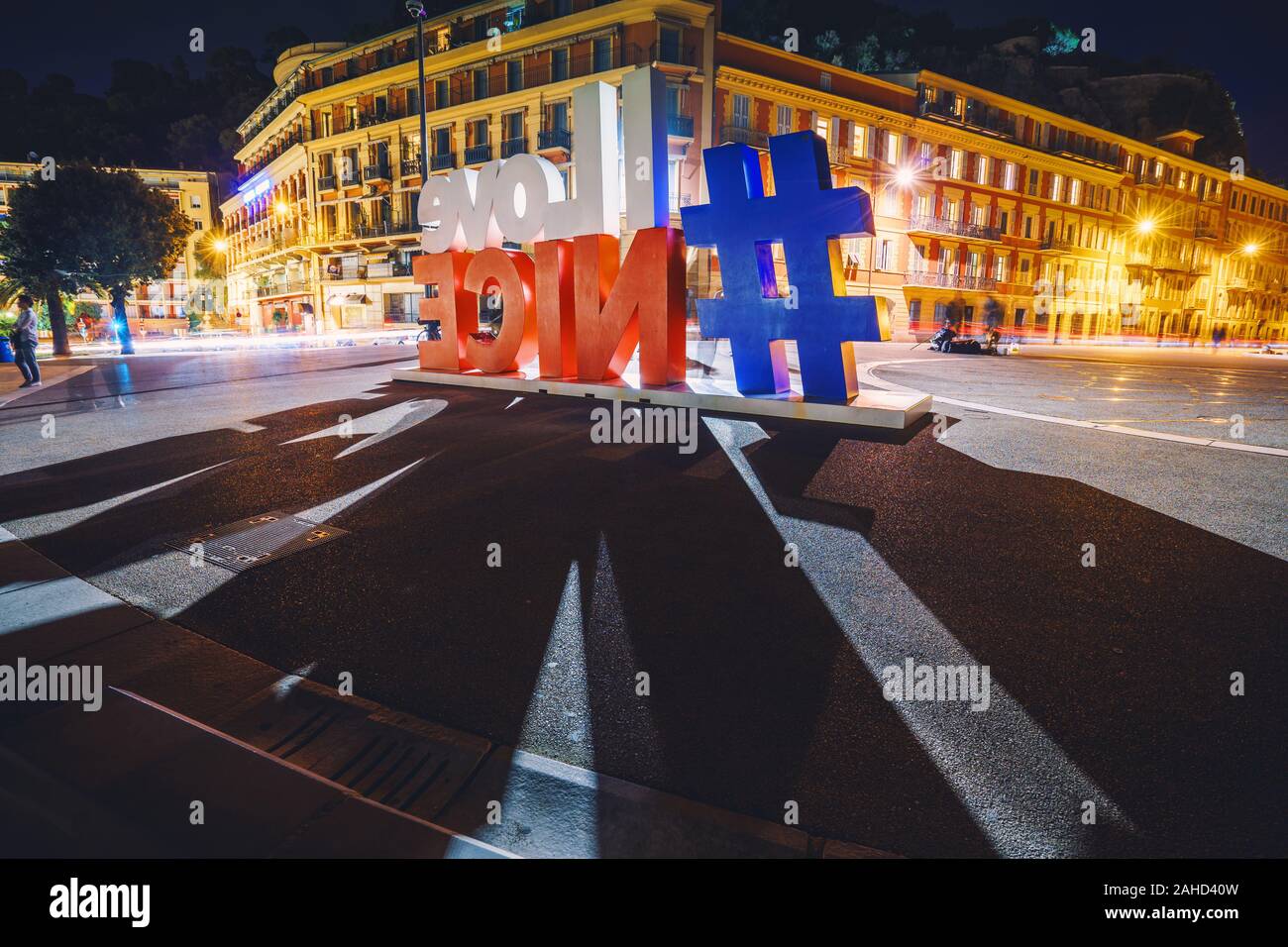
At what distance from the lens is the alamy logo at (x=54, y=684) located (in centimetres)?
284

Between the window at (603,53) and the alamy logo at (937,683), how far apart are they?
34829mm

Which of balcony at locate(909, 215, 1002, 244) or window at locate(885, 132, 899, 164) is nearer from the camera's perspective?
window at locate(885, 132, 899, 164)

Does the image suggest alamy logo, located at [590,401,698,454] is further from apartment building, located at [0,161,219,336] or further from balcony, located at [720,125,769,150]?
apartment building, located at [0,161,219,336]

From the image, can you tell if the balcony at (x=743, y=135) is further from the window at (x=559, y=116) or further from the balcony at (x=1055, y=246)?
the balcony at (x=1055, y=246)

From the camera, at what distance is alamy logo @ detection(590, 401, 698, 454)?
8.06m

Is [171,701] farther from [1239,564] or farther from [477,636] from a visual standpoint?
[1239,564]

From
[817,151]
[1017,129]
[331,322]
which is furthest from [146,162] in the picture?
[817,151]

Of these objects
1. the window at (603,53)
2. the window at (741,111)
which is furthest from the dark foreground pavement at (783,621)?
the window at (603,53)

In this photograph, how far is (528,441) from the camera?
313 inches

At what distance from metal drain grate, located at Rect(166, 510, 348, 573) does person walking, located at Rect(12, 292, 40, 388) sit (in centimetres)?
1270

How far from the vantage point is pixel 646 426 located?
8820 mm

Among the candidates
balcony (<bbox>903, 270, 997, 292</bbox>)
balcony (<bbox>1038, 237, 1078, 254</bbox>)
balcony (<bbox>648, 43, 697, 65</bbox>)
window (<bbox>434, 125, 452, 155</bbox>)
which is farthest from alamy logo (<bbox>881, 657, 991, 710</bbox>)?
balcony (<bbox>1038, 237, 1078, 254</bbox>)
